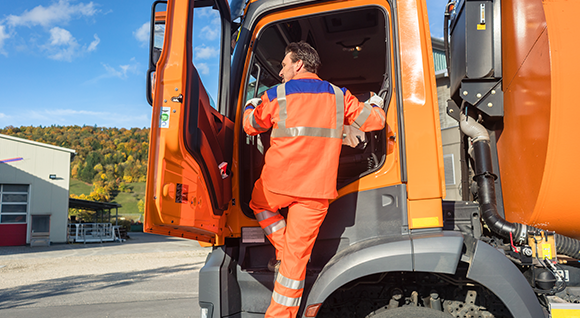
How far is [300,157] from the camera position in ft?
7.18

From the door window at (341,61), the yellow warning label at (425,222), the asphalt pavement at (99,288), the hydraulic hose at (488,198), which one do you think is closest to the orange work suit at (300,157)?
the door window at (341,61)

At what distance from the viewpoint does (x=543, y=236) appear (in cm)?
209

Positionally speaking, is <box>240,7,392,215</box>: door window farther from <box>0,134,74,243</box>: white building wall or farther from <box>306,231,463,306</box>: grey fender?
<box>0,134,74,243</box>: white building wall

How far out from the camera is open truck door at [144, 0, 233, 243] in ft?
6.64

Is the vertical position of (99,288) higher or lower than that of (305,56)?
lower

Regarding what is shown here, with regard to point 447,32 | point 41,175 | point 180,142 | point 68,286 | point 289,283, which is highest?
point 447,32

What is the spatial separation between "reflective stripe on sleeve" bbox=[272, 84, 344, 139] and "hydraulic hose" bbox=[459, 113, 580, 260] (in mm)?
975

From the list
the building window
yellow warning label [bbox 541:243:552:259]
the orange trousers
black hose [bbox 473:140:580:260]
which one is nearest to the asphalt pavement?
the orange trousers

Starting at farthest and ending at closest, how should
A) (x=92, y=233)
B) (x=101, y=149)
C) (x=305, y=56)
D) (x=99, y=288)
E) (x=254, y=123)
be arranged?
(x=101, y=149), (x=92, y=233), (x=99, y=288), (x=305, y=56), (x=254, y=123)

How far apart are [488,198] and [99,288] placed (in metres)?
7.71

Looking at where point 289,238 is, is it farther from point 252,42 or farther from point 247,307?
point 252,42

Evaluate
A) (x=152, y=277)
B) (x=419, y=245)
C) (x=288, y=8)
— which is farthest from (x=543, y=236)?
(x=152, y=277)

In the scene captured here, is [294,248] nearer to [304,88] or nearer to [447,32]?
[304,88]

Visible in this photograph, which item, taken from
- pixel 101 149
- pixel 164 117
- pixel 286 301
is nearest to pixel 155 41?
pixel 164 117
